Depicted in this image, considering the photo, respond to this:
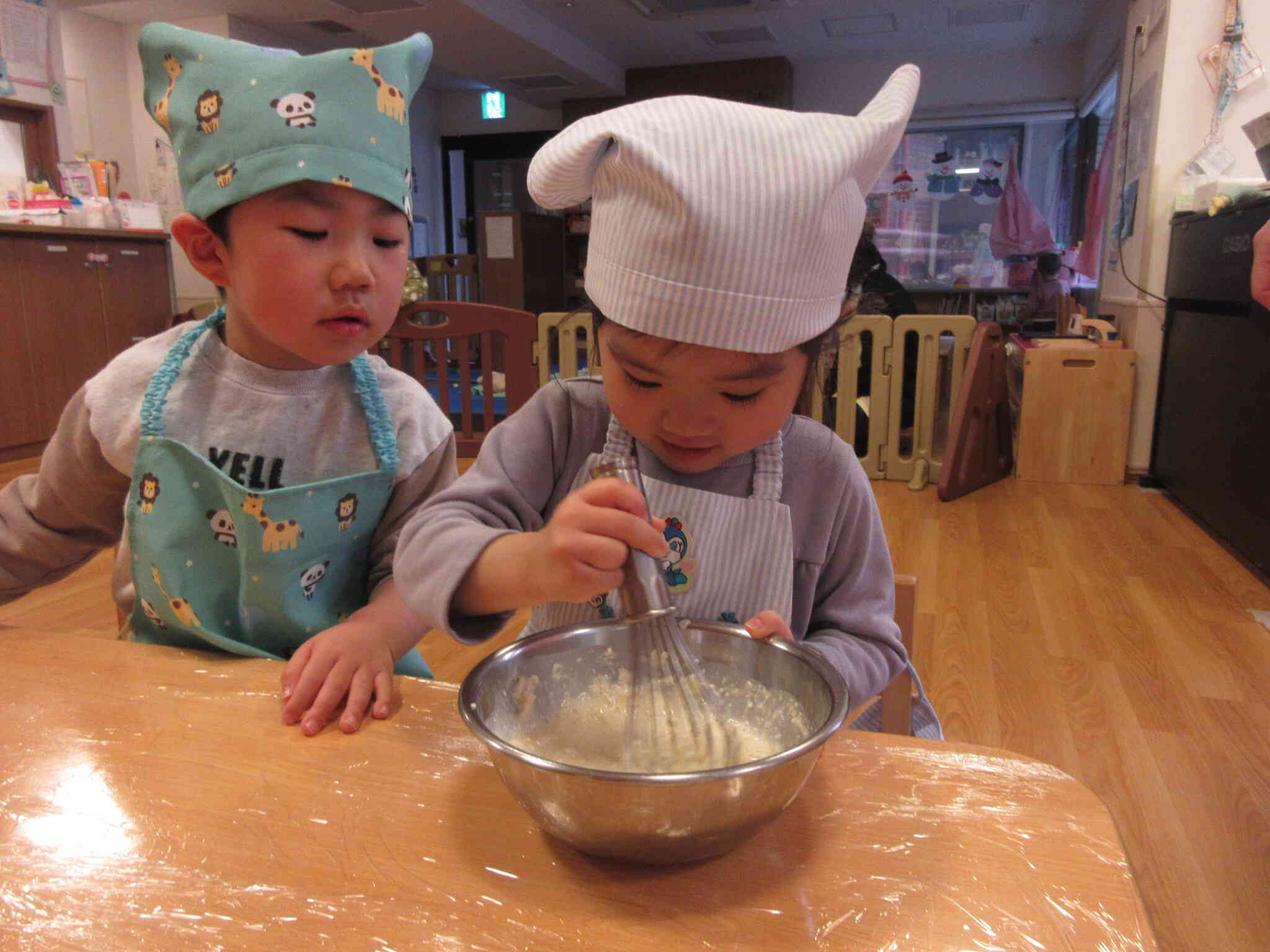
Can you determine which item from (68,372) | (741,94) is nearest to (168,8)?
(68,372)

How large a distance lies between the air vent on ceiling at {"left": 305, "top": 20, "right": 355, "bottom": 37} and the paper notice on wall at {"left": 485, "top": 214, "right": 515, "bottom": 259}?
1.29m

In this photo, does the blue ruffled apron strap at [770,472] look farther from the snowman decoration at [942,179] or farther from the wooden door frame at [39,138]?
the snowman decoration at [942,179]

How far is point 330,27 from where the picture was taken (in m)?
5.11

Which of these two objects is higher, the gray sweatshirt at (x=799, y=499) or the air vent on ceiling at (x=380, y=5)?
the air vent on ceiling at (x=380, y=5)

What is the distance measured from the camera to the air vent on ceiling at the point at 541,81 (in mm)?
6086

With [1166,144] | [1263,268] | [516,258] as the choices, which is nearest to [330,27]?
[516,258]

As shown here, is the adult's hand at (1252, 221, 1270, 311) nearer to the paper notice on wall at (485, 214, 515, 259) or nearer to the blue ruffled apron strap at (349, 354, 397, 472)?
the blue ruffled apron strap at (349, 354, 397, 472)

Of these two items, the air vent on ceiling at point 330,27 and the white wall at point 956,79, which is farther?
the white wall at point 956,79

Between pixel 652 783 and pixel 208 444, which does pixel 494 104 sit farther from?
pixel 652 783

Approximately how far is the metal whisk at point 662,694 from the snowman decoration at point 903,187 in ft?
21.4

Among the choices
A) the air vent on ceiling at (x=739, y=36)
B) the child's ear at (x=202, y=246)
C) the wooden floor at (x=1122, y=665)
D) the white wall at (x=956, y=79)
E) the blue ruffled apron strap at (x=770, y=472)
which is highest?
the air vent on ceiling at (x=739, y=36)

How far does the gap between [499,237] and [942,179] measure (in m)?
3.21

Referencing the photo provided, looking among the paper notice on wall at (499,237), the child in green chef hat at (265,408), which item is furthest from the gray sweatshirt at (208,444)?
the paper notice on wall at (499,237)

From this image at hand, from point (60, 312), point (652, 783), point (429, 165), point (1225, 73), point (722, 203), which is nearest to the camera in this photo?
point (652, 783)
